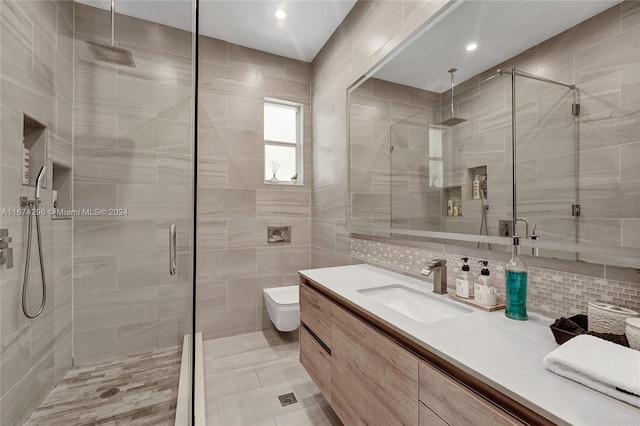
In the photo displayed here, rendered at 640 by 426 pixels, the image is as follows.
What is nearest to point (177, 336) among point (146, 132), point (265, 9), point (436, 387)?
point (146, 132)

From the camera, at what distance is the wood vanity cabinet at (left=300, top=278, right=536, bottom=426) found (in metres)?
0.66

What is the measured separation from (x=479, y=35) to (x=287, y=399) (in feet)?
7.14

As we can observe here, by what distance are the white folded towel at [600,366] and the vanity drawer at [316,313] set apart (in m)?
0.90

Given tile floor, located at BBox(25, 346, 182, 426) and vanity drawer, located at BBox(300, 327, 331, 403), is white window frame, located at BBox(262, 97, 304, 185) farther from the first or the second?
tile floor, located at BBox(25, 346, 182, 426)

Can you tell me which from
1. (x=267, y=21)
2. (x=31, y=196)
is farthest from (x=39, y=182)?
(x=267, y=21)

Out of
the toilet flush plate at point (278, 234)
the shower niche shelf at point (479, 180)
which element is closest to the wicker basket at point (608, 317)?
the shower niche shelf at point (479, 180)

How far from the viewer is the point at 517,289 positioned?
0.92m

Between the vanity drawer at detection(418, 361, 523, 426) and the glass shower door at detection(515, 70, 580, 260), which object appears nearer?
the vanity drawer at detection(418, 361, 523, 426)

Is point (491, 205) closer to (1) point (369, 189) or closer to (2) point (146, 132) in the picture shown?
(1) point (369, 189)

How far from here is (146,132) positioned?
54.5 inches

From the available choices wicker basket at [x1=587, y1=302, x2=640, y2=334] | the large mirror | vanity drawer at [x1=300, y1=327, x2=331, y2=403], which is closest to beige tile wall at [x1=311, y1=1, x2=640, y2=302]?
the large mirror

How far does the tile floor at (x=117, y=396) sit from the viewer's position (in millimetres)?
965

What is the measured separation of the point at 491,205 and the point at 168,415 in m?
1.74

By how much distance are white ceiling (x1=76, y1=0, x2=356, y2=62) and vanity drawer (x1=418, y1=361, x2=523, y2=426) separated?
7.28ft
